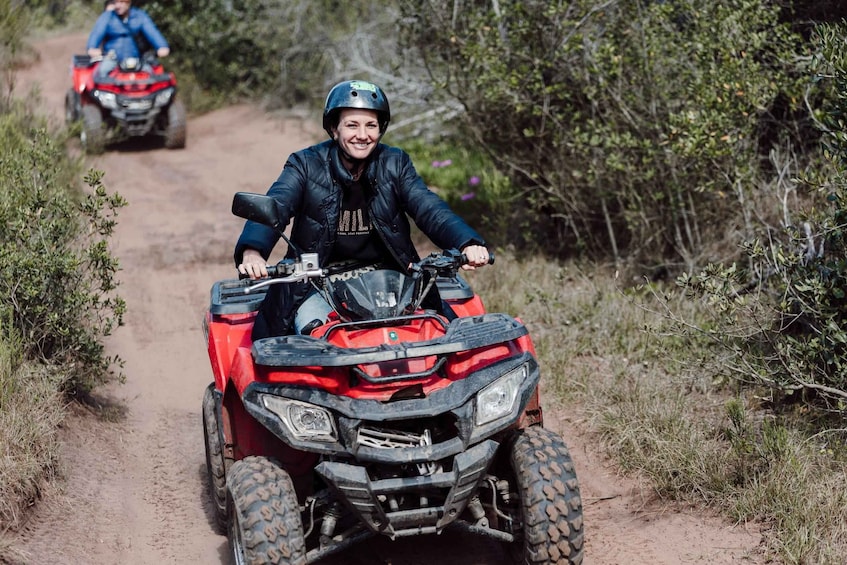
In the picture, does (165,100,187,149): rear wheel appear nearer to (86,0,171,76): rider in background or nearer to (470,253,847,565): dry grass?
(86,0,171,76): rider in background

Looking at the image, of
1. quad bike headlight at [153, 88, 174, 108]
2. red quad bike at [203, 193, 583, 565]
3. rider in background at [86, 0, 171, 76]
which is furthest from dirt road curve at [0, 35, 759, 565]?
rider in background at [86, 0, 171, 76]

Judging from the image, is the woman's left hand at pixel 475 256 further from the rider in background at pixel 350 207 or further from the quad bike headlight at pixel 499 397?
the quad bike headlight at pixel 499 397

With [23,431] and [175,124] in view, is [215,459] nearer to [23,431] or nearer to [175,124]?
[23,431]

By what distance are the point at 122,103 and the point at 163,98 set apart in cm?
49

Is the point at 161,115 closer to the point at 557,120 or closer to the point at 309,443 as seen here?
the point at 557,120

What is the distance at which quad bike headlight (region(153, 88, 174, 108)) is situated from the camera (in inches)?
497

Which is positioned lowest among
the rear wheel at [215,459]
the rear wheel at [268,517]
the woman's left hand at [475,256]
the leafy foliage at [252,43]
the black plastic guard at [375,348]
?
the rear wheel at [215,459]

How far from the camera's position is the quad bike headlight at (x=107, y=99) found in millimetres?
12406

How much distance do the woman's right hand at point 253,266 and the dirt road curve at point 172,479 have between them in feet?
4.15

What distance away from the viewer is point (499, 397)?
393 cm

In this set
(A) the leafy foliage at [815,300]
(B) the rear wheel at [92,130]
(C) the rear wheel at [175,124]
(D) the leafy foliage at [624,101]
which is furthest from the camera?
(C) the rear wheel at [175,124]

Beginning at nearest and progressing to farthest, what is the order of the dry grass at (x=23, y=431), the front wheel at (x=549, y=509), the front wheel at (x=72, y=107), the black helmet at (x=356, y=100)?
1. the front wheel at (x=549, y=509)
2. the black helmet at (x=356, y=100)
3. the dry grass at (x=23, y=431)
4. the front wheel at (x=72, y=107)

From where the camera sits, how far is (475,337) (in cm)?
394

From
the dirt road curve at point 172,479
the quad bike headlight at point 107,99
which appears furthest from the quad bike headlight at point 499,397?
the quad bike headlight at point 107,99
